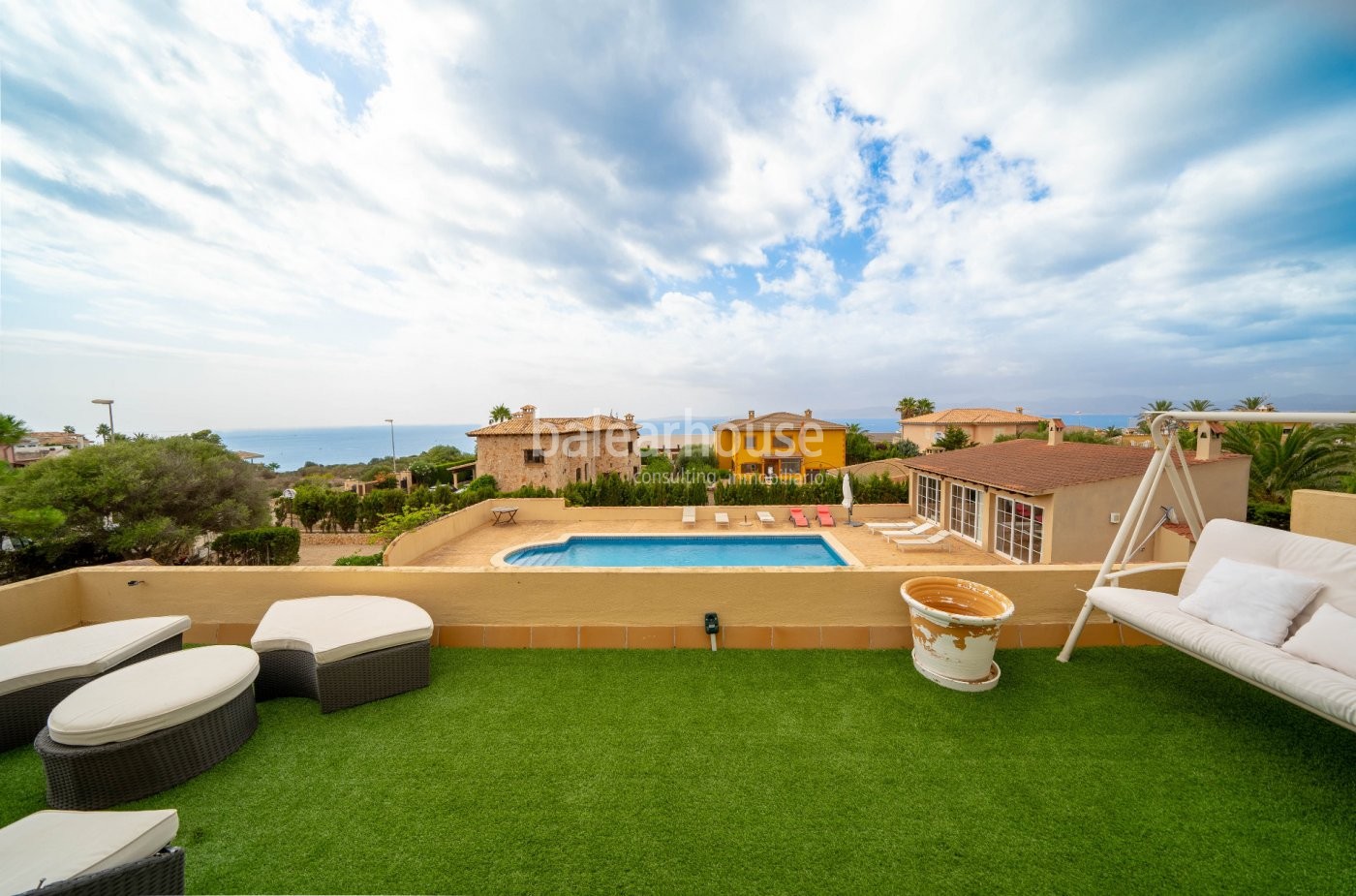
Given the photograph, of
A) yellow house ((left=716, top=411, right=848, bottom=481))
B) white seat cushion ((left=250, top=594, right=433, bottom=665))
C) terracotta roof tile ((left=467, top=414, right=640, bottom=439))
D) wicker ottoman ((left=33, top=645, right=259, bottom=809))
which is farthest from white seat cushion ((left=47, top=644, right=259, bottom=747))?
yellow house ((left=716, top=411, right=848, bottom=481))

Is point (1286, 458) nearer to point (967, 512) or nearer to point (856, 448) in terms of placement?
point (967, 512)

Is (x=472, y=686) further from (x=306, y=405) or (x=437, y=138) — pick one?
(x=306, y=405)

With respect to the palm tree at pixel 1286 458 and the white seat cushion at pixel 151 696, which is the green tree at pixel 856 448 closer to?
the palm tree at pixel 1286 458

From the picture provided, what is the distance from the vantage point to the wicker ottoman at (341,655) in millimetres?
3080

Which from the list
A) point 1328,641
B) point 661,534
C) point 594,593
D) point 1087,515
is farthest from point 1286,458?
point 594,593

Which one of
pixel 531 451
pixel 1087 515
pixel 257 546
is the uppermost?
pixel 531 451

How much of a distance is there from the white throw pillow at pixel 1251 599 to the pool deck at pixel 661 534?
6.29 meters

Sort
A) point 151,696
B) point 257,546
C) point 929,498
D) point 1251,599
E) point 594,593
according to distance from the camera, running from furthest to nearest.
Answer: point 929,498 → point 257,546 → point 594,593 → point 1251,599 → point 151,696

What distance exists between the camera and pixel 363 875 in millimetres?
1948

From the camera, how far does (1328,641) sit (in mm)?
2570

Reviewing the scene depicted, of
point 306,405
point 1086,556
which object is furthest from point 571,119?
point 306,405

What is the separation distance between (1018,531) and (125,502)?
2066 centimetres

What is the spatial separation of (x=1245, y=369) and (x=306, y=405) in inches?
1574

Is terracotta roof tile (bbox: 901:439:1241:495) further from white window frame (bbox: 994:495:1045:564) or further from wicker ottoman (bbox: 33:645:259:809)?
wicker ottoman (bbox: 33:645:259:809)
